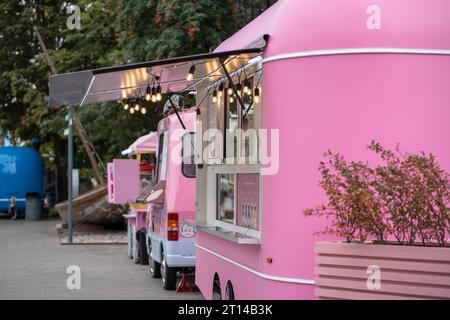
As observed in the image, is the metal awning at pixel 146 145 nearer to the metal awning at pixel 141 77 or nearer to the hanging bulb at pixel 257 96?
the metal awning at pixel 141 77

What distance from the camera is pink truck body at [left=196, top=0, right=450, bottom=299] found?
294 inches

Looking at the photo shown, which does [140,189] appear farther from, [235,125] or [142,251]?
[235,125]

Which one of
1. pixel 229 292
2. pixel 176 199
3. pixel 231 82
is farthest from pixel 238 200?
pixel 176 199

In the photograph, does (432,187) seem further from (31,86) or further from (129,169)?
(31,86)

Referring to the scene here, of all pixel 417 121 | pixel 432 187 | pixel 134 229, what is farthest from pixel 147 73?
pixel 134 229

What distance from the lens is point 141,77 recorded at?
31.8ft

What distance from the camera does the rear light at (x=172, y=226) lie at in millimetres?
13352

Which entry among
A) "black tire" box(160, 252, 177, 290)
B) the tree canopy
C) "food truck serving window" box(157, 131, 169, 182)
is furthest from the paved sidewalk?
the tree canopy

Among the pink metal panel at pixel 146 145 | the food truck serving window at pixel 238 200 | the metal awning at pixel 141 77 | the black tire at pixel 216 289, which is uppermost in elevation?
the metal awning at pixel 141 77

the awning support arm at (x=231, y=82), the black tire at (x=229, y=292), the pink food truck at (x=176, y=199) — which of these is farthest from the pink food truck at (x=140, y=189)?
the awning support arm at (x=231, y=82)

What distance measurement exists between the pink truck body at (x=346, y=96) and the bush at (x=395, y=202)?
20.0 inches

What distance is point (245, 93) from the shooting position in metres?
8.95

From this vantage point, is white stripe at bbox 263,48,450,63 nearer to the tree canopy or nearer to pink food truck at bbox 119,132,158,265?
pink food truck at bbox 119,132,158,265
